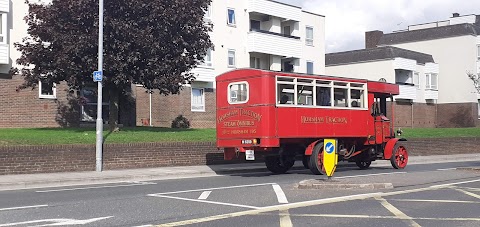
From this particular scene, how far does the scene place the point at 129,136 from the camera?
2233 cm

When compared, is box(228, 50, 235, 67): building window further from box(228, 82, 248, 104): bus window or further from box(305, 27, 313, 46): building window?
box(228, 82, 248, 104): bus window

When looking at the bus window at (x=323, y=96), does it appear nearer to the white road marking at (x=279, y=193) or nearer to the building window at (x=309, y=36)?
the white road marking at (x=279, y=193)

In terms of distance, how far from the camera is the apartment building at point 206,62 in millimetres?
27500

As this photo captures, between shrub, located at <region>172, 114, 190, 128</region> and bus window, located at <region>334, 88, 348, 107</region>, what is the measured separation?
54.1ft

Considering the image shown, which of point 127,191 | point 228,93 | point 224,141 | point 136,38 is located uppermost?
point 136,38

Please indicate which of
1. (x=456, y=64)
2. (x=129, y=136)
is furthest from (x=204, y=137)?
(x=456, y=64)

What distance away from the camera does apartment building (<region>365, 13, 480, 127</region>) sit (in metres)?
53.6

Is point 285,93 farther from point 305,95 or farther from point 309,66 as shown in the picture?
point 309,66

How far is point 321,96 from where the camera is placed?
18.5 meters

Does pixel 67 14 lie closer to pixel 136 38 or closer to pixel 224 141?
pixel 136 38

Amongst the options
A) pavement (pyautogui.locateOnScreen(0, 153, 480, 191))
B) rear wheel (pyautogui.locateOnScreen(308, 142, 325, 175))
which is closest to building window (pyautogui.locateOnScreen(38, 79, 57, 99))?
pavement (pyautogui.locateOnScreen(0, 153, 480, 191))

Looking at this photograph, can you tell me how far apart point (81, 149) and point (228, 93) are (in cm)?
555

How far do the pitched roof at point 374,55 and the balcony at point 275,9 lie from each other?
12.1 metres

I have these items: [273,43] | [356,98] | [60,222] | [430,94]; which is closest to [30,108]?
[356,98]
